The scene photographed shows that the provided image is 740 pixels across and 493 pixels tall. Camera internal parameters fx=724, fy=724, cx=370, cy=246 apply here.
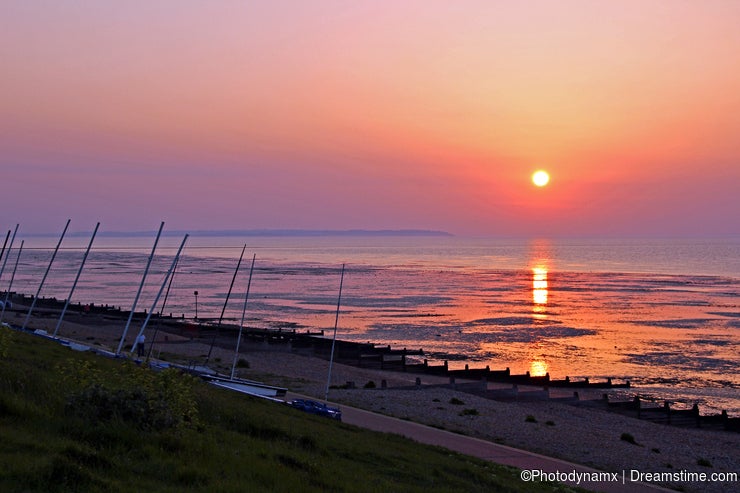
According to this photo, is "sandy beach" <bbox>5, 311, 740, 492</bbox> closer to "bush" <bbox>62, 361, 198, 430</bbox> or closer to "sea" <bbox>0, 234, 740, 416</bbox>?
"sea" <bbox>0, 234, 740, 416</bbox>

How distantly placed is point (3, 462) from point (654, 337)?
59175 millimetres

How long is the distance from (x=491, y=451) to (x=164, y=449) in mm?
12358

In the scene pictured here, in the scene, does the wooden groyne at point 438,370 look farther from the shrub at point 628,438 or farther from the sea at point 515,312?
the shrub at point 628,438

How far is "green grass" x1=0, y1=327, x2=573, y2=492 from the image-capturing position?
861 cm

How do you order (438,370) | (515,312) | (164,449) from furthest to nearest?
(515,312), (438,370), (164,449)

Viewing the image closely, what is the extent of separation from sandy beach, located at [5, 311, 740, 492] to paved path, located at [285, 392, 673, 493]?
136 centimetres

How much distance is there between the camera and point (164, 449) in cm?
1009

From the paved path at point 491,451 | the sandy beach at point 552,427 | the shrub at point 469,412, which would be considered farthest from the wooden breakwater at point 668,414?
the paved path at point 491,451

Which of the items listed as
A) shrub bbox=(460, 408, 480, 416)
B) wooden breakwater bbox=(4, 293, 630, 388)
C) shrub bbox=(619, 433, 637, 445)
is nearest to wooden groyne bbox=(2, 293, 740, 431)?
wooden breakwater bbox=(4, 293, 630, 388)

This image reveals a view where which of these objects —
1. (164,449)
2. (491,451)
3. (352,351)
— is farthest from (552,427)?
(352,351)

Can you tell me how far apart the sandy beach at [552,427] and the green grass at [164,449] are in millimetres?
7682

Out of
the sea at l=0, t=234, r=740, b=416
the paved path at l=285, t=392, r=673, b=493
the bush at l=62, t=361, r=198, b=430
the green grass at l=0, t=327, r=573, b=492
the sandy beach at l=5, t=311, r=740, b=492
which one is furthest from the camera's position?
the sea at l=0, t=234, r=740, b=416

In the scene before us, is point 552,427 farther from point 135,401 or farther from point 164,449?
point 164,449

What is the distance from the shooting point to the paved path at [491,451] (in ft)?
58.1
